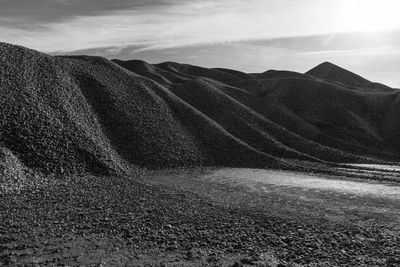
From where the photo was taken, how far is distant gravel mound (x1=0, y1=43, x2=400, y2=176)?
1791 inches

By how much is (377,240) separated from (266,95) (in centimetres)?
7714

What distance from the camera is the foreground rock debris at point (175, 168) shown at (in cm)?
Result: 2236

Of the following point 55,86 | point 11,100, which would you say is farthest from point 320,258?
point 55,86

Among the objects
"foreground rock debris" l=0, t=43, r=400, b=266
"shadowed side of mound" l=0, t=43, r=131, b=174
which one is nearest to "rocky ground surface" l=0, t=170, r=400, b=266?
"foreground rock debris" l=0, t=43, r=400, b=266

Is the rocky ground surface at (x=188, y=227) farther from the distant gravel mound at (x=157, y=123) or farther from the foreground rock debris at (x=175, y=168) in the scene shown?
the distant gravel mound at (x=157, y=123)

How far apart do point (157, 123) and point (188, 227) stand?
38046 millimetres

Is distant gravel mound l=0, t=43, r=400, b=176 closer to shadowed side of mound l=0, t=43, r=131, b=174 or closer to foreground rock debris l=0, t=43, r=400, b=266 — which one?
shadowed side of mound l=0, t=43, r=131, b=174

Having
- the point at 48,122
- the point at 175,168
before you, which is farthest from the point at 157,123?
the point at 48,122

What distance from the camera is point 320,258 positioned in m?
20.9

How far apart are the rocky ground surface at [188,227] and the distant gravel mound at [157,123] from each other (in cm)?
845

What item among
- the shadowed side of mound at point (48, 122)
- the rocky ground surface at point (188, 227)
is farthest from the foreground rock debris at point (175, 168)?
the shadowed side of mound at point (48, 122)

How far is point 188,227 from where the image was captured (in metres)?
25.9

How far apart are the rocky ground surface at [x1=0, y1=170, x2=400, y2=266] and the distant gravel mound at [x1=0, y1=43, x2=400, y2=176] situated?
8455 mm

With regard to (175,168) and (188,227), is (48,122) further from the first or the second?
(188,227)
